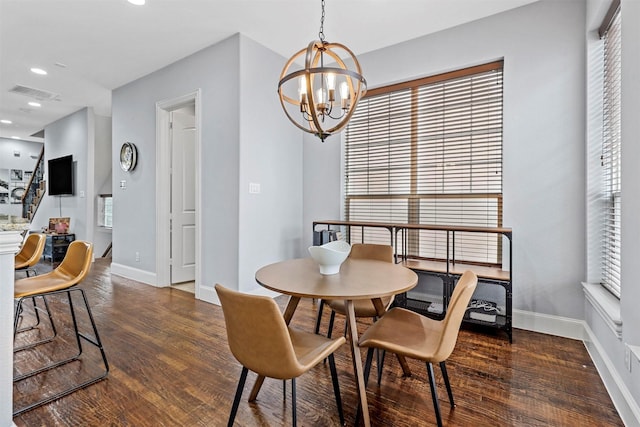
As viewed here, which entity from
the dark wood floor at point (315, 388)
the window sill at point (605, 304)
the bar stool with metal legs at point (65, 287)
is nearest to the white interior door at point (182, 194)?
the dark wood floor at point (315, 388)

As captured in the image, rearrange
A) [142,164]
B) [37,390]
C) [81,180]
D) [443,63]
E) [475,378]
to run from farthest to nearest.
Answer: [81,180] → [142,164] → [443,63] → [475,378] → [37,390]

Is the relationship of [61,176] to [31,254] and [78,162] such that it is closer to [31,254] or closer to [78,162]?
[78,162]

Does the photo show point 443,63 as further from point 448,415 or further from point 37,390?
point 37,390

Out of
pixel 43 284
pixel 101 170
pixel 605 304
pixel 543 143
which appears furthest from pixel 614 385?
pixel 101 170

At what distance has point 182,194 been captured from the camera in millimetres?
4535

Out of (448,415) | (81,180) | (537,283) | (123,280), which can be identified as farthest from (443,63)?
(81,180)

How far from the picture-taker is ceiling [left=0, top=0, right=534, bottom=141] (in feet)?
9.70

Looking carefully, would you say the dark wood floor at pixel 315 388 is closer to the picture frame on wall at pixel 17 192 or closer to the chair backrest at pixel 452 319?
the chair backrest at pixel 452 319

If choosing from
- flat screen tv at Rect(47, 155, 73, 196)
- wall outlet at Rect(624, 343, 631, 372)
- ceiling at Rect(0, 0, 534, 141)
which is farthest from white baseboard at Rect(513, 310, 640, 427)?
flat screen tv at Rect(47, 155, 73, 196)

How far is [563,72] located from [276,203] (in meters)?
3.09

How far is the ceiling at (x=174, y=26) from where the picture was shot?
2957mm

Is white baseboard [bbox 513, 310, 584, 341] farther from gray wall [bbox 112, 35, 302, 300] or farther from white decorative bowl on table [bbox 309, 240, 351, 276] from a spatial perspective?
gray wall [bbox 112, 35, 302, 300]

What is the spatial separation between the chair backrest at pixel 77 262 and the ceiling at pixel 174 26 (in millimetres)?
2249

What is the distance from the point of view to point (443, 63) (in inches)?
132
